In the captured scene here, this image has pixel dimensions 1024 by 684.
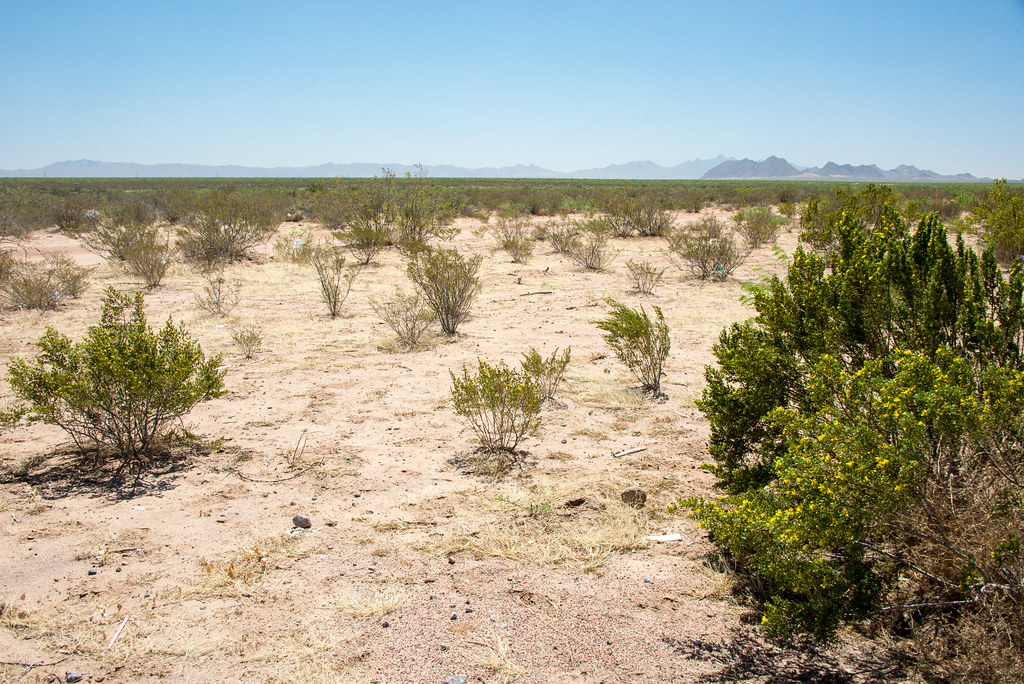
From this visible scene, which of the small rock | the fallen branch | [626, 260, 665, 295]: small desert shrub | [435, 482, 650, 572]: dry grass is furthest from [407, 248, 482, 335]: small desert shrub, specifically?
the fallen branch

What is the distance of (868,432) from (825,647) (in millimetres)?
1017

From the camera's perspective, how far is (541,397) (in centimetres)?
627

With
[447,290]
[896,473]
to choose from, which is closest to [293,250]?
[447,290]

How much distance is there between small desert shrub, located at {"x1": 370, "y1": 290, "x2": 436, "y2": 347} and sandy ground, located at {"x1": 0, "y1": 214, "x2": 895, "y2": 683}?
154 centimetres

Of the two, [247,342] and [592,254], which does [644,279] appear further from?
[247,342]

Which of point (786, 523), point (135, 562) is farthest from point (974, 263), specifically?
point (135, 562)

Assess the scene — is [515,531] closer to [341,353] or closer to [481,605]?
[481,605]

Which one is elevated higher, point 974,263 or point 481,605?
point 974,263

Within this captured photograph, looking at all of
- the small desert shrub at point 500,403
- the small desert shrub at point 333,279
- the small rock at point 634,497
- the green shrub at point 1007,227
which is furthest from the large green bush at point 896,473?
the green shrub at point 1007,227

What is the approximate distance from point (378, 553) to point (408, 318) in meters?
5.68

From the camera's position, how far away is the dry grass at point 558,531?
146 inches

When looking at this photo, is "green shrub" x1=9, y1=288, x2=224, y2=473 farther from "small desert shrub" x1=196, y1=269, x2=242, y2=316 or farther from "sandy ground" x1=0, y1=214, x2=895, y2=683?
"small desert shrub" x1=196, y1=269, x2=242, y2=316

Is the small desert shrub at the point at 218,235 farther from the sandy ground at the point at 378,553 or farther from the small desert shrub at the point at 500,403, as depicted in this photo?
the small desert shrub at the point at 500,403

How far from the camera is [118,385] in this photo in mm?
4816
